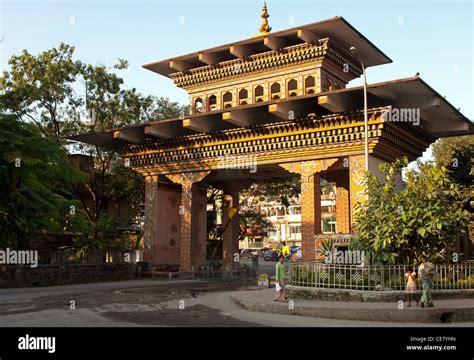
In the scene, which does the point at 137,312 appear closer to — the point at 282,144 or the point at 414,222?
the point at 414,222

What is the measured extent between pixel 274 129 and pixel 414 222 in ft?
38.0

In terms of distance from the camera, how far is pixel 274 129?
88.1 feet

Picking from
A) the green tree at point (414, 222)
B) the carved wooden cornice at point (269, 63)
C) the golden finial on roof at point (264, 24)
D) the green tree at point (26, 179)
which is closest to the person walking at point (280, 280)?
the green tree at point (414, 222)

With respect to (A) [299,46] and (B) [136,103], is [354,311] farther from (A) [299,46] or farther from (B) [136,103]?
(B) [136,103]

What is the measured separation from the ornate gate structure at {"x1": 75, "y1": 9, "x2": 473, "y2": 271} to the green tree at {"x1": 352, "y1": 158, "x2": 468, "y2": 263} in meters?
4.33

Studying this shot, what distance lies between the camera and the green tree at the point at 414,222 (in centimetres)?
1648

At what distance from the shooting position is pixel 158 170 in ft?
106

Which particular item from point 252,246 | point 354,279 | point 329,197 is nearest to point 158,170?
point 354,279

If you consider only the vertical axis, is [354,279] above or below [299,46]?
below

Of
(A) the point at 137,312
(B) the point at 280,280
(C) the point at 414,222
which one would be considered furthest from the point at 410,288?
(A) the point at 137,312

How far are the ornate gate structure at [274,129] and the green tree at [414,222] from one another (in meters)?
4.33

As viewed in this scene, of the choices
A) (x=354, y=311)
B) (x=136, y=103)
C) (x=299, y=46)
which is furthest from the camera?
(x=136, y=103)

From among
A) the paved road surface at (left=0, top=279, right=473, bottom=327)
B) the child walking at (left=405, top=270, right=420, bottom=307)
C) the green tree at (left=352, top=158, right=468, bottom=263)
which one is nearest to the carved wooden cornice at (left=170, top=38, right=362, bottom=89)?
the green tree at (left=352, top=158, right=468, bottom=263)
